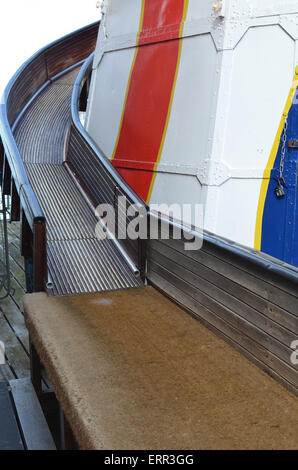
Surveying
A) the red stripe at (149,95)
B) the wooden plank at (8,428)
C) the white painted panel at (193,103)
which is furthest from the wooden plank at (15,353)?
the white painted panel at (193,103)

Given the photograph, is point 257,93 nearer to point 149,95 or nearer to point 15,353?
point 149,95

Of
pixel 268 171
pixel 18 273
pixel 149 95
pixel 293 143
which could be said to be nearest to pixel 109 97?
pixel 149 95

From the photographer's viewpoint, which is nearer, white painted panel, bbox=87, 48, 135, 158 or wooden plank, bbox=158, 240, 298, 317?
wooden plank, bbox=158, 240, 298, 317

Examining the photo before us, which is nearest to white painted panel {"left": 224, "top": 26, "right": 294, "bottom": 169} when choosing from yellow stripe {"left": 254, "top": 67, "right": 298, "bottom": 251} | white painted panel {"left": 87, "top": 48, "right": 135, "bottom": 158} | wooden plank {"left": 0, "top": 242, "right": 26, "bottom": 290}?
yellow stripe {"left": 254, "top": 67, "right": 298, "bottom": 251}

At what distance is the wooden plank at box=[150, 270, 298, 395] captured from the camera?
6.82ft

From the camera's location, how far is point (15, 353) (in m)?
4.68

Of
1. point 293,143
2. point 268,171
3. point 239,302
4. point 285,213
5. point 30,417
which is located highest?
point 293,143

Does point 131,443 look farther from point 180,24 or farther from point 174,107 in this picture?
point 180,24

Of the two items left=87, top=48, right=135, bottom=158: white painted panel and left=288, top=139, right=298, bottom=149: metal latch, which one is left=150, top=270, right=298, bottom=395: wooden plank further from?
left=87, top=48, right=135, bottom=158: white painted panel

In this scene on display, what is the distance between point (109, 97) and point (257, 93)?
7.50 feet

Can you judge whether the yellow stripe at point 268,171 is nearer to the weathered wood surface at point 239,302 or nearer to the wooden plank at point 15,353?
the weathered wood surface at point 239,302

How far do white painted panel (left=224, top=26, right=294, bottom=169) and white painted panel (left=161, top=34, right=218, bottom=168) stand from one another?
23cm

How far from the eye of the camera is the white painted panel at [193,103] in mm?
4711

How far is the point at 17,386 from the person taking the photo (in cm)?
305
